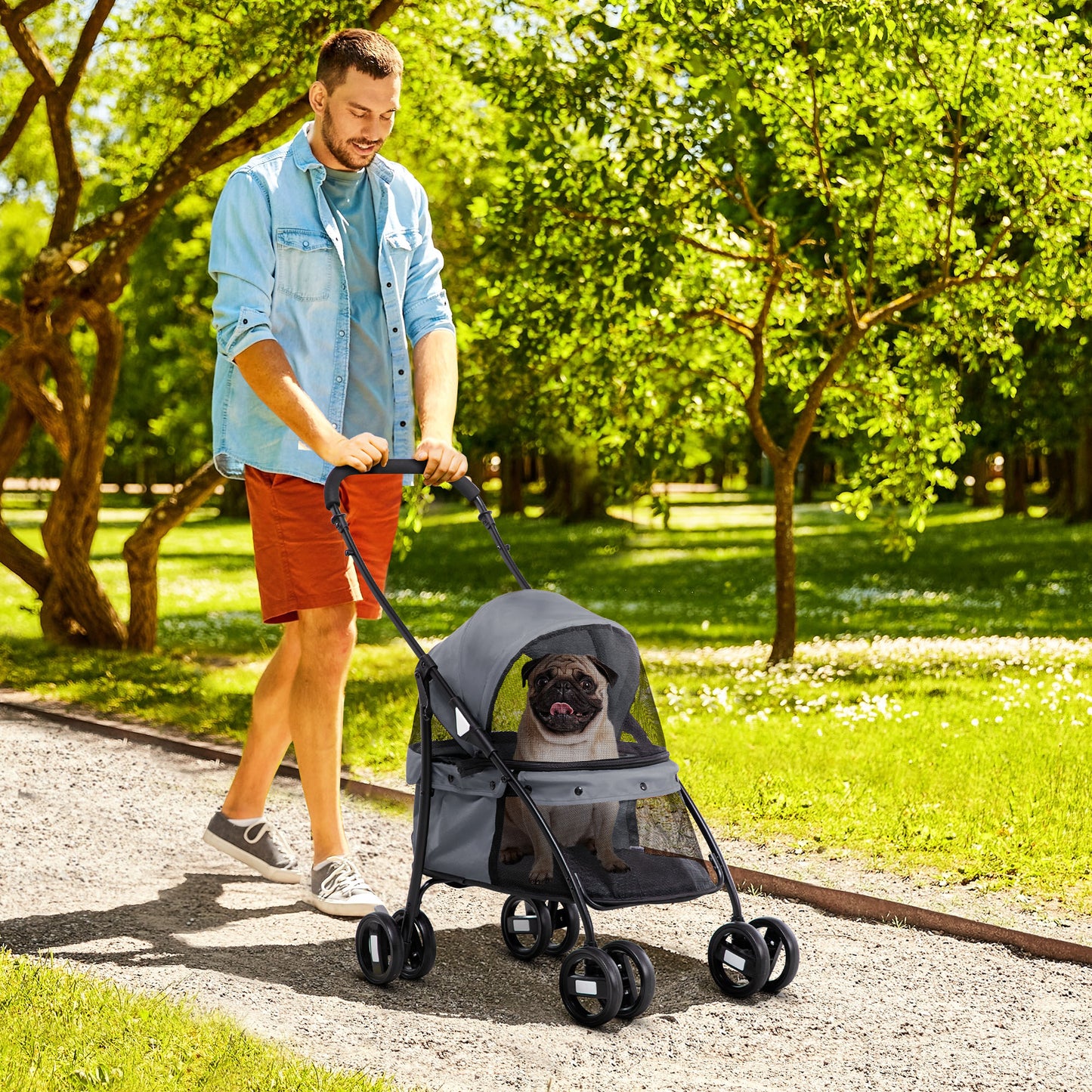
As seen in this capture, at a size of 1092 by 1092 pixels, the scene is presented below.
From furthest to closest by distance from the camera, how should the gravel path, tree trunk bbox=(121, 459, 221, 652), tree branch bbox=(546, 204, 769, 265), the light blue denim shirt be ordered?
tree trunk bbox=(121, 459, 221, 652), tree branch bbox=(546, 204, 769, 265), the light blue denim shirt, the gravel path

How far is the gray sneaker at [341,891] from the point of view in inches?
172

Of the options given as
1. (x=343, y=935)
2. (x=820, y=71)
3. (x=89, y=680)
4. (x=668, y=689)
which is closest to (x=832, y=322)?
(x=820, y=71)

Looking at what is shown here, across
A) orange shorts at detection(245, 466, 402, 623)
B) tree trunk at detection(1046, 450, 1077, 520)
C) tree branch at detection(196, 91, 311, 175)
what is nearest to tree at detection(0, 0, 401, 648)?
tree branch at detection(196, 91, 311, 175)

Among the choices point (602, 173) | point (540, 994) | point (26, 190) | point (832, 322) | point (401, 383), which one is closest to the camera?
point (540, 994)

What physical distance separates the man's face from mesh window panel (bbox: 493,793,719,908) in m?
2.05

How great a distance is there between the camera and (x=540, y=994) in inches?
150

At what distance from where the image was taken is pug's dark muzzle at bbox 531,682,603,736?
11.8ft

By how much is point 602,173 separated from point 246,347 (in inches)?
242

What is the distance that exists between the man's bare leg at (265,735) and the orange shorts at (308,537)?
0.24 meters

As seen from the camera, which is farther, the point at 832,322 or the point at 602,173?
the point at 832,322

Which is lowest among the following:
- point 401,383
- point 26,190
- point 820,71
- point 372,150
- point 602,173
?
point 401,383

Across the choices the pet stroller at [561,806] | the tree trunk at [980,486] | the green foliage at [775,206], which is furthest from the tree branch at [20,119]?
the tree trunk at [980,486]

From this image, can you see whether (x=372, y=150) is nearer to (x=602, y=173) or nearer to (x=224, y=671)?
(x=602, y=173)

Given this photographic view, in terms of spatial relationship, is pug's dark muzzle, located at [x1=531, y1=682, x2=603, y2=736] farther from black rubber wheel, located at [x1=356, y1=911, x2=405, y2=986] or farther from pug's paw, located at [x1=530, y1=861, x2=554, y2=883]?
black rubber wheel, located at [x1=356, y1=911, x2=405, y2=986]
